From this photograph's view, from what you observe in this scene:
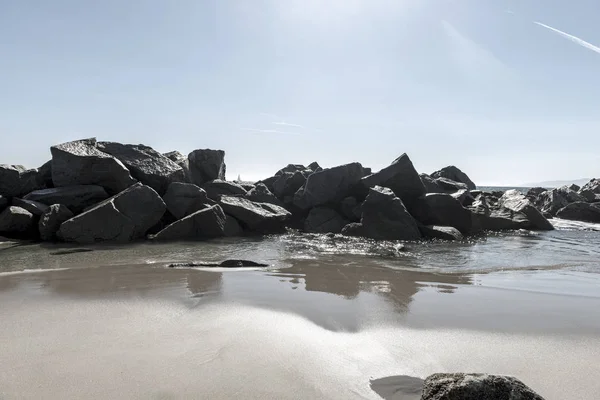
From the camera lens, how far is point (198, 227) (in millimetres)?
13047

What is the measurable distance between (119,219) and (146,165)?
3747 mm

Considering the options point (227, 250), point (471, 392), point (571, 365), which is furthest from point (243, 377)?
point (227, 250)

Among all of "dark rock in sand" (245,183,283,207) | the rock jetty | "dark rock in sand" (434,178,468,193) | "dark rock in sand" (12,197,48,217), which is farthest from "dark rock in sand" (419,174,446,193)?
"dark rock in sand" (12,197,48,217)

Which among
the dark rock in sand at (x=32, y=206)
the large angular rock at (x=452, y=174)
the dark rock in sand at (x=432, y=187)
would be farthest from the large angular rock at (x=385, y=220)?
the large angular rock at (x=452, y=174)

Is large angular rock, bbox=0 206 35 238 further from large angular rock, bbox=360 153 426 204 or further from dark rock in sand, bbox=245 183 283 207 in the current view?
large angular rock, bbox=360 153 426 204

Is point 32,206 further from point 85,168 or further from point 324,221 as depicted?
point 324,221

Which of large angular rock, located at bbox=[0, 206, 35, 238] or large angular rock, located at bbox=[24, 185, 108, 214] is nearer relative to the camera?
large angular rock, located at bbox=[0, 206, 35, 238]

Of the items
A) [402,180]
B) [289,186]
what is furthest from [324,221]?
[289,186]

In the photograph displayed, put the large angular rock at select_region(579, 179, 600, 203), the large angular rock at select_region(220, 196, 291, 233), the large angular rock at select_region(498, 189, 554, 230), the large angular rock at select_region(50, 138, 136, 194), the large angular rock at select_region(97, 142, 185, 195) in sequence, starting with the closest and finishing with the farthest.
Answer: the large angular rock at select_region(50, 138, 136, 194), the large angular rock at select_region(220, 196, 291, 233), the large angular rock at select_region(97, 142, 185, 195), the large angular rock at select_region(498, 189, 554, 230), the large angular rock at select_region(579, 179, 600, 203)

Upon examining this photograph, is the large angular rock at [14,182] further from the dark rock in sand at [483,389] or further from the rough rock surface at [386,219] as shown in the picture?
the dark rock in sand at [483,389]

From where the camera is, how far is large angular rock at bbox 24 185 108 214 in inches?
505

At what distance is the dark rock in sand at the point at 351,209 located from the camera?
16.0 meters

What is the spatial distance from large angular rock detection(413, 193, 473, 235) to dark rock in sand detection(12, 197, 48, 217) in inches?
534

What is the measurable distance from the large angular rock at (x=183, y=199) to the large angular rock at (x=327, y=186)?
14.9ft
